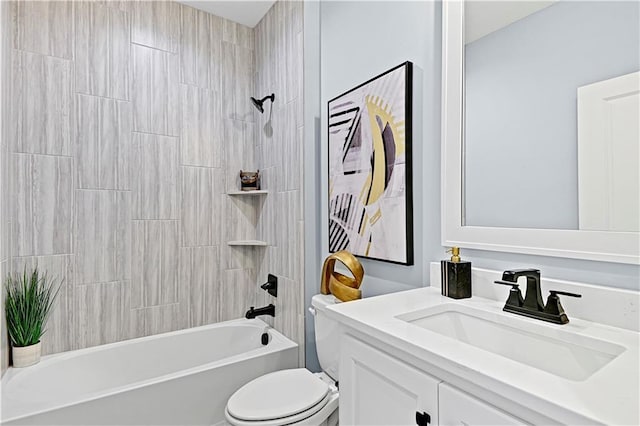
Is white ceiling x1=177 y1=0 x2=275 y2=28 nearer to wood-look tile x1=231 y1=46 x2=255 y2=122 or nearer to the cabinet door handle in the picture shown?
wood-look tile x1=231 y1=46 x2=255 y2=122

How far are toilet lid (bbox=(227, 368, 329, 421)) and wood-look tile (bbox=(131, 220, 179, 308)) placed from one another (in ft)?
3.40

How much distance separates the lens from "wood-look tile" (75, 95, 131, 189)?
2.05 metres

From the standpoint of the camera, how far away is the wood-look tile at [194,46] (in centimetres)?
238

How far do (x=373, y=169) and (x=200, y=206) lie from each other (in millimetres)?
1341

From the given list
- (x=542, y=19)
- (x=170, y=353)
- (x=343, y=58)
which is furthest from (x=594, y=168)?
(x=170, y=353)

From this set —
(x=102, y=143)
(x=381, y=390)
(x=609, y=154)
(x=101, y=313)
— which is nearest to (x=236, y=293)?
(x=101, y=313)

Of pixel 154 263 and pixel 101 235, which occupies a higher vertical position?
pixel 101 235

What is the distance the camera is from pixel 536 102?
1068mm

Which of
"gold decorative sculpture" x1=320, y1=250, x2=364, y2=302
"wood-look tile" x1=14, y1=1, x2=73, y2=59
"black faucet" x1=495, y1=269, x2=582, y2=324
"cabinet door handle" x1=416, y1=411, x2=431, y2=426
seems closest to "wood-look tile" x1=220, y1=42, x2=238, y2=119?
"wood-look tile" x1=14, y1=1, x2=73, y2=59

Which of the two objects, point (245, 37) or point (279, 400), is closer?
point (279, 400)

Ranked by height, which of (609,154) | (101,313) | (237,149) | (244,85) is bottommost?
(101,313)

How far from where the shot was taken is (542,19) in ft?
3.51

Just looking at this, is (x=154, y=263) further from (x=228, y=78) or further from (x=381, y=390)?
Answer: (x=381, y=390)

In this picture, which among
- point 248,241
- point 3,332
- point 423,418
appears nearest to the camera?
point 423,418
